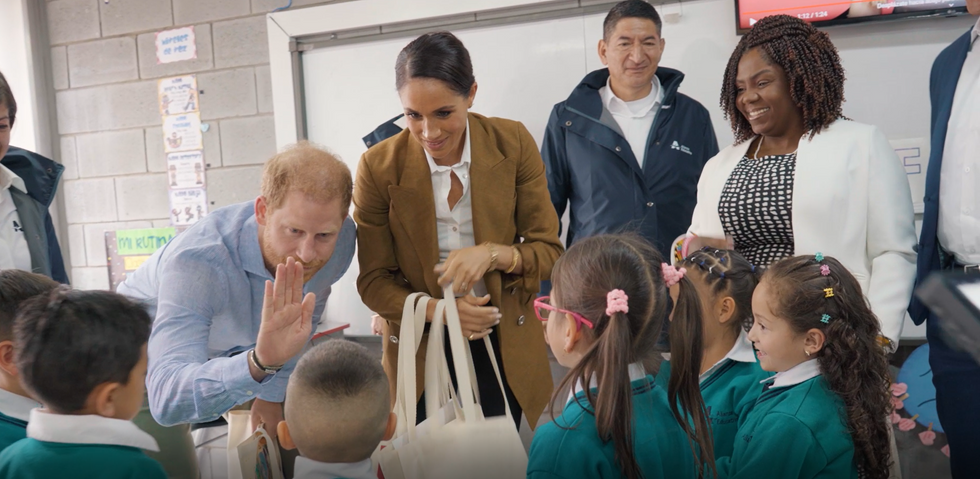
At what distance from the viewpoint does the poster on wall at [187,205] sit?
12.7ft

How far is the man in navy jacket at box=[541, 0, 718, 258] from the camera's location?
105 inches

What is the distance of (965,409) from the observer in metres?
1.75

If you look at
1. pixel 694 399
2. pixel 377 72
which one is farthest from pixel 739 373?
pixel 377 72

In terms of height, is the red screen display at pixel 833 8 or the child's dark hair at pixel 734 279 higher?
the red screen display at pixel 833 8

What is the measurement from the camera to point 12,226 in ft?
7.18

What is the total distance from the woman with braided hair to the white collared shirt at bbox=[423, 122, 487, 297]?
2.02 ft

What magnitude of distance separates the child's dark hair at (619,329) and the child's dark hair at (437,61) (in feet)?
1.78

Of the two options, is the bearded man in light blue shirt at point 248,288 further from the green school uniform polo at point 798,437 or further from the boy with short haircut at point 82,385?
the green school uniform polo at point 798,437

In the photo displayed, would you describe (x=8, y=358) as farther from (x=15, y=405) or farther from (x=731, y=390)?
(x=731, y=390)

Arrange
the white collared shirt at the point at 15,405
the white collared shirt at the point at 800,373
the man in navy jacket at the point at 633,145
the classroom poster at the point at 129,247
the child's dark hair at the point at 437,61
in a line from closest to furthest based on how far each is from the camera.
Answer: the white collared shirt at the point at 15,405, the white collared shirt at the point at 800,373, the child's dark hair at the point at 437,61, the man in navy jacket at the point at 633,145, the classroom poster at the point at 129,247

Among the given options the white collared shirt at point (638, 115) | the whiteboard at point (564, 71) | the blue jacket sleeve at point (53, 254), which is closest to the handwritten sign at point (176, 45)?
the whiteboard at point (564, 71)

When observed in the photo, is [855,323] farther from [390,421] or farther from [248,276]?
[248,276]

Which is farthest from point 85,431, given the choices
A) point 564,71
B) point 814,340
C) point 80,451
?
point 564,71

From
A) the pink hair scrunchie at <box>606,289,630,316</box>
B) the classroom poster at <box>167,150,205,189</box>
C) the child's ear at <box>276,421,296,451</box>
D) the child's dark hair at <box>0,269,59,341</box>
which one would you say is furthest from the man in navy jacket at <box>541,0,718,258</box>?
the classroom poster at <box>167,150,205,189</box>
